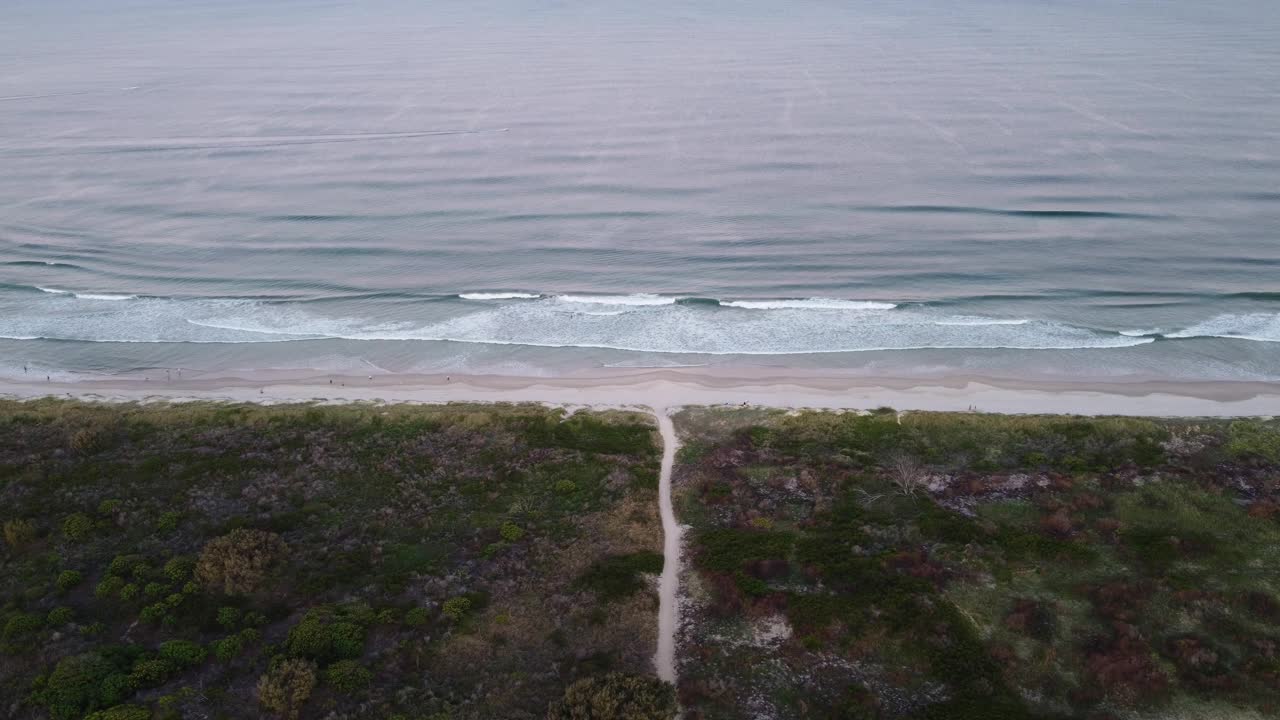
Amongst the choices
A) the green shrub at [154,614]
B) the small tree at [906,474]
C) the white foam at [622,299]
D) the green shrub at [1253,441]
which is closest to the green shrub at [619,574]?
the small tree at [906,474]

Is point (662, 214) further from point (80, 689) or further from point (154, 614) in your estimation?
point (80, 689)

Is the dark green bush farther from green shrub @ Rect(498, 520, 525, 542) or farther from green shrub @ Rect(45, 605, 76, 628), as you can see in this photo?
green shrub @ Rect(45, 605, 76, 628)

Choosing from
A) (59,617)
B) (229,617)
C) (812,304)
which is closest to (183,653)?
(229,617)

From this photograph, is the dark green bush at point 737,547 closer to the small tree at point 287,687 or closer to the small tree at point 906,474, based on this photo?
the small tree at point 906,474

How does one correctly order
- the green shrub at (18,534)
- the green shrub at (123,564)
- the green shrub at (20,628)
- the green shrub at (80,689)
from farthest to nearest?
the green shrub at (18,534) < the green shrub at (123,564) < the green shrub at (20,628) < the green shrub at (80,689)

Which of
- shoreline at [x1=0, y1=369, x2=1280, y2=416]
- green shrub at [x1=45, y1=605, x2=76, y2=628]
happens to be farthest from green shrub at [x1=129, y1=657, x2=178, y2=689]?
shoreline at [x1=0, y1=369, x2=1280, y2=416]
